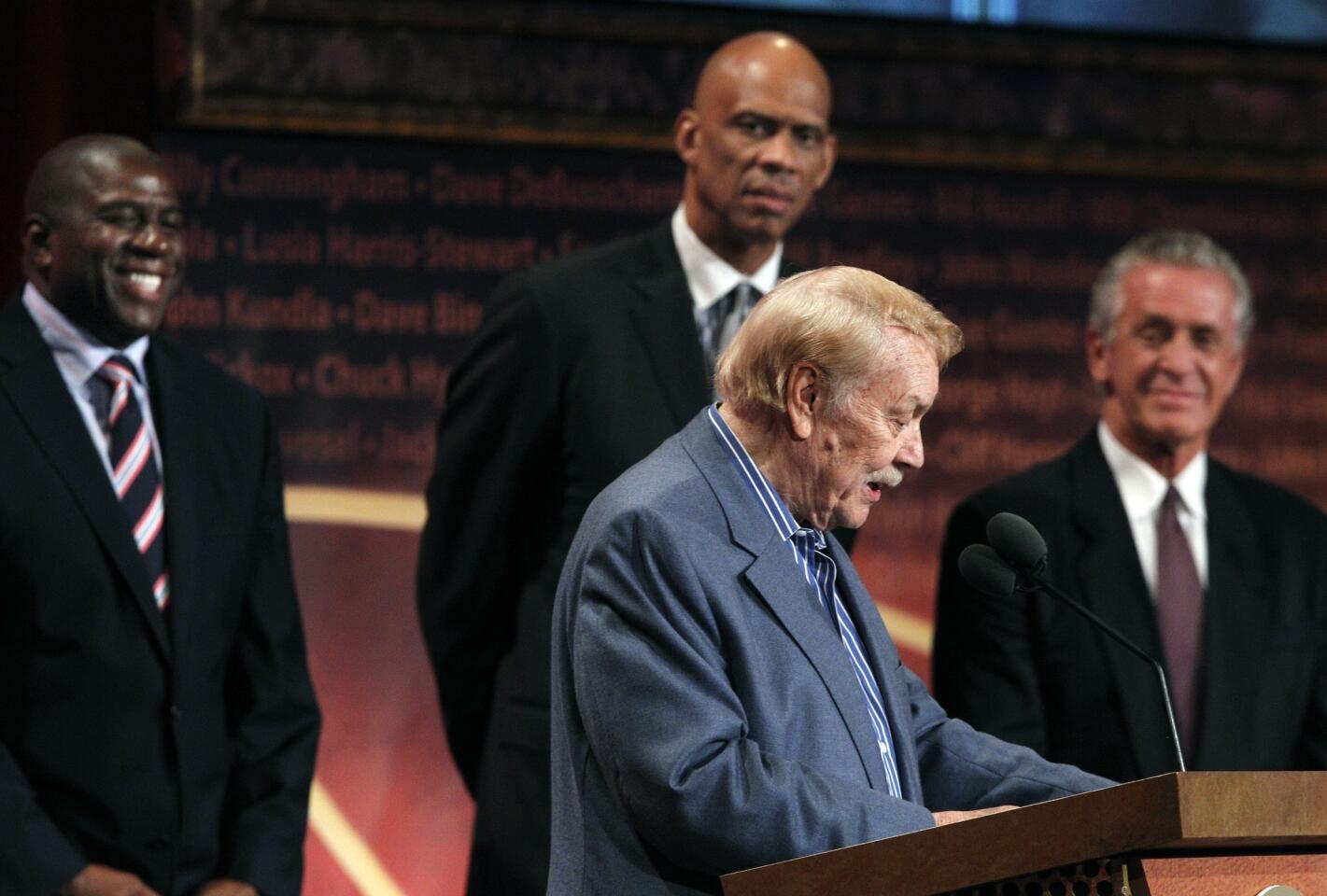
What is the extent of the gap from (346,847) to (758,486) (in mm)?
2180

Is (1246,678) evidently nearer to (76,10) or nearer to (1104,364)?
(1104,364)

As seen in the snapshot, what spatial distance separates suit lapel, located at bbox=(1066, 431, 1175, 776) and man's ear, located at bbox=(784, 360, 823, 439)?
4.66 ft

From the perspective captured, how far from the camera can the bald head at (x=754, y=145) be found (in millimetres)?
3578

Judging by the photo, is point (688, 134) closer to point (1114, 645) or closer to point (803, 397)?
point (1114, 645)

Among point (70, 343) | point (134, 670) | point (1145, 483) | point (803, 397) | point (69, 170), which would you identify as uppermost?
point (69, 170)

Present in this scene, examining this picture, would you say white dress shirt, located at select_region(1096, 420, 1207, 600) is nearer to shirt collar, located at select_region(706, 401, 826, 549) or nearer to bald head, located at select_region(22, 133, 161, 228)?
shirt collar, located at select_region(706, 401, 826, 549)

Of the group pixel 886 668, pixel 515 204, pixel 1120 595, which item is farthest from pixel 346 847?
pixel 886 668

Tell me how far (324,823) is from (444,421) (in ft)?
3.60

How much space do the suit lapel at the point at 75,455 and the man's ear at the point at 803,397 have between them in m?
1.16

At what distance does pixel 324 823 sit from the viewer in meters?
4.24

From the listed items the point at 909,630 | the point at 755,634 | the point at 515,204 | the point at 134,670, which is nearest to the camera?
the point at 755,634

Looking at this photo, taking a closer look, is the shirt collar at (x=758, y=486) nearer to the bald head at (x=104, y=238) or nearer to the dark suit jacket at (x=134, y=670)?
the dark suit jacket at (x=134, y=670)

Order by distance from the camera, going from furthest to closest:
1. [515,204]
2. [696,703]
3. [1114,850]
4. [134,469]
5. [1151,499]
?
[515,204] → [1151,499] → [134,469] → [696,703] → [1114,850]

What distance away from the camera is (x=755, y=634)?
7.53 feet
